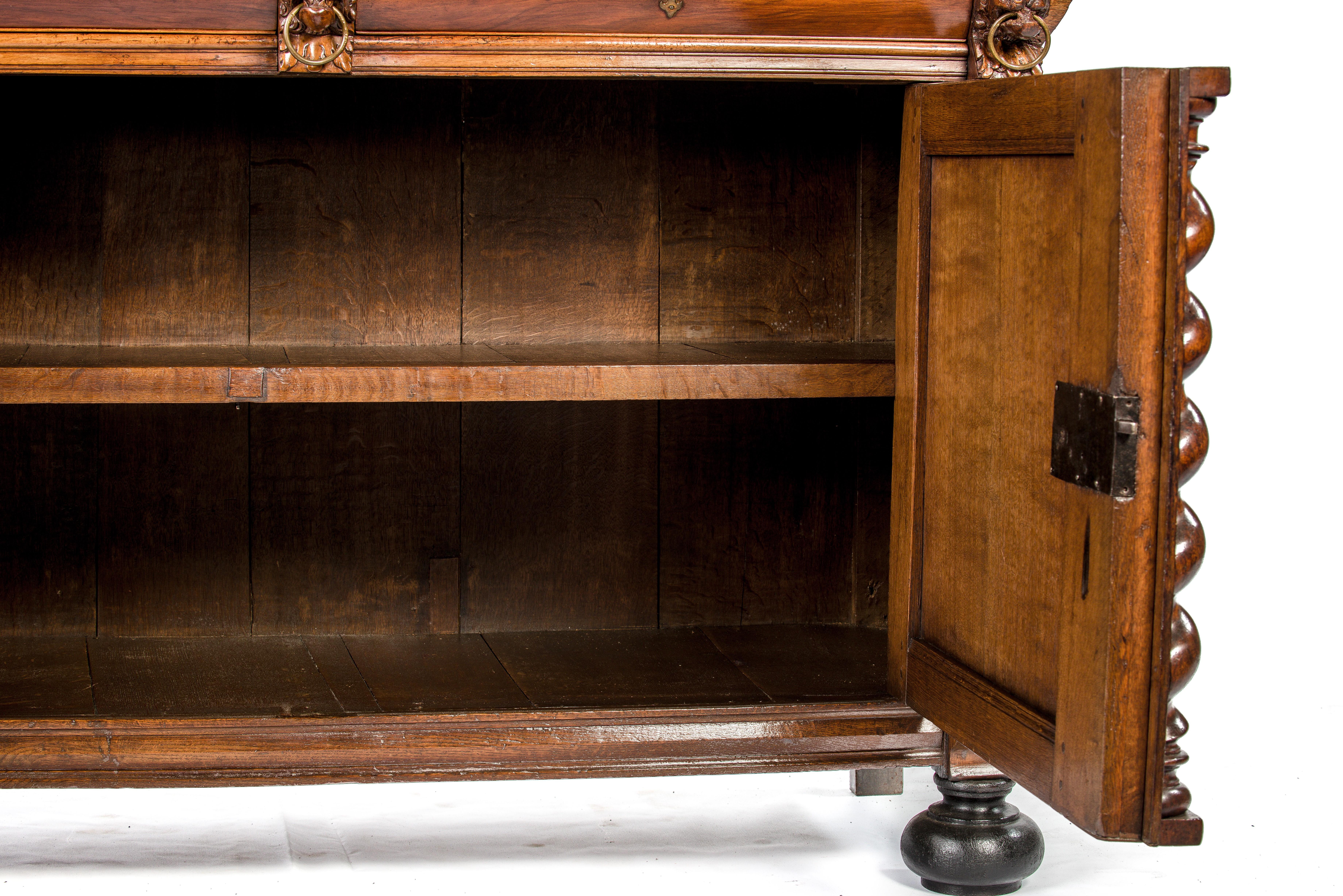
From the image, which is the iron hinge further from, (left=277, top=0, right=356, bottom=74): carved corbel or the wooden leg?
the wooden leg

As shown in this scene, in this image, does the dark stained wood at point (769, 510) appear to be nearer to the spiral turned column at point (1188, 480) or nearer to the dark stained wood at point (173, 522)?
the dark stained wood at point (173, 522)

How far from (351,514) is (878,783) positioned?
778mm

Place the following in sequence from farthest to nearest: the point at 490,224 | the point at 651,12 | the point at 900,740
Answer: the point at 490,224 < the point at 900,740 < the point at 651,12

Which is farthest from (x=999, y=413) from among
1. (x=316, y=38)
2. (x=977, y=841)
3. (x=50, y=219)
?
(x=50, y=219)

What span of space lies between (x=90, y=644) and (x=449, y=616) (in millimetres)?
444

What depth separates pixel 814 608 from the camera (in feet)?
6.84

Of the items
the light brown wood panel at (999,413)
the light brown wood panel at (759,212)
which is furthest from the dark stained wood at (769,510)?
the light brown wood panel at (999,413)

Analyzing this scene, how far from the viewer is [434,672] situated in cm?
179

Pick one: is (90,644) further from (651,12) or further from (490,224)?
(651,12)

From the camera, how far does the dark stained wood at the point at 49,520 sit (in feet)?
6.41

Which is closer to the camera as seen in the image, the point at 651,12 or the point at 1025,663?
the point at 1025,663

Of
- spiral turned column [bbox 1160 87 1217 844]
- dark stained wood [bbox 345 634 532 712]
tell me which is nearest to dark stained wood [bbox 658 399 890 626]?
dark stained wood [bbox 345 634 532 712]

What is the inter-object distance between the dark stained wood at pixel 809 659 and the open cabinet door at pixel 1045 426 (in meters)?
0.11

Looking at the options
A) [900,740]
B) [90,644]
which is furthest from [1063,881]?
[90,644]
